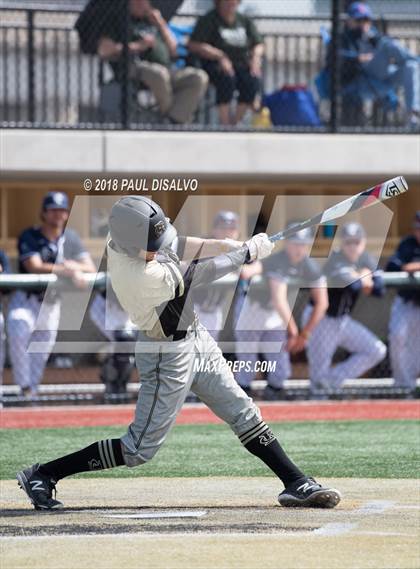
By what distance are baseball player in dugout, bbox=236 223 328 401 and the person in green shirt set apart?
2.73m

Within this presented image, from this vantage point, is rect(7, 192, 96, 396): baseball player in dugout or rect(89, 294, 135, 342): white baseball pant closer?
rect(7, 192, 96, 396): baseball player in dugout

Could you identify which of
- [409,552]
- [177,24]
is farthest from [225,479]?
[177,24]

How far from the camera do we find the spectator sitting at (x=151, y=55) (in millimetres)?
13555

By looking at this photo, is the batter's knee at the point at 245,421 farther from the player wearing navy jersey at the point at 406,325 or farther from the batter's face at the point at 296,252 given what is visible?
the player wearing navy jersey at the point at 406,325

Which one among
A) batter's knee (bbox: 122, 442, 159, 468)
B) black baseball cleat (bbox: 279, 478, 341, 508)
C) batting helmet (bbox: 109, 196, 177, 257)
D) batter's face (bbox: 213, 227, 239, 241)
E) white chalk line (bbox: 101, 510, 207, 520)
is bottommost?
white chalk line (bbox: 101, 510, 207, 520)

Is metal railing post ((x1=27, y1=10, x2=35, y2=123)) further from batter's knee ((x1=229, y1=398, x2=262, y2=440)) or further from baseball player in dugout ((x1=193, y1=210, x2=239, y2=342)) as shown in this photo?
batter's knee ((x1=229, y1=398, x2=262, y2=440))

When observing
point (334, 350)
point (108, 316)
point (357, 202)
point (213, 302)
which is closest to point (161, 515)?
point (357, 202)

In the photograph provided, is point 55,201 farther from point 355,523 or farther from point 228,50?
point 355,523

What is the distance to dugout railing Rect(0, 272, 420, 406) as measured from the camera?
11562 millimetres

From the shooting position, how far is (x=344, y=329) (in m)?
12.3

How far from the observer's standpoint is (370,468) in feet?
26.4

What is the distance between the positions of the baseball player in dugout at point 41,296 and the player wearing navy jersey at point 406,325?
3.00m

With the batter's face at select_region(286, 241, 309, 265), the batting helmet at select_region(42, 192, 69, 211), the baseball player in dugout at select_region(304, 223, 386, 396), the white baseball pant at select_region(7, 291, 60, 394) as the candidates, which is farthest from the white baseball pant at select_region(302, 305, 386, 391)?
the batting helmet at select_region(42, 192, 69, 211)

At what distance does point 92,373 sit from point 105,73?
13.9ft
